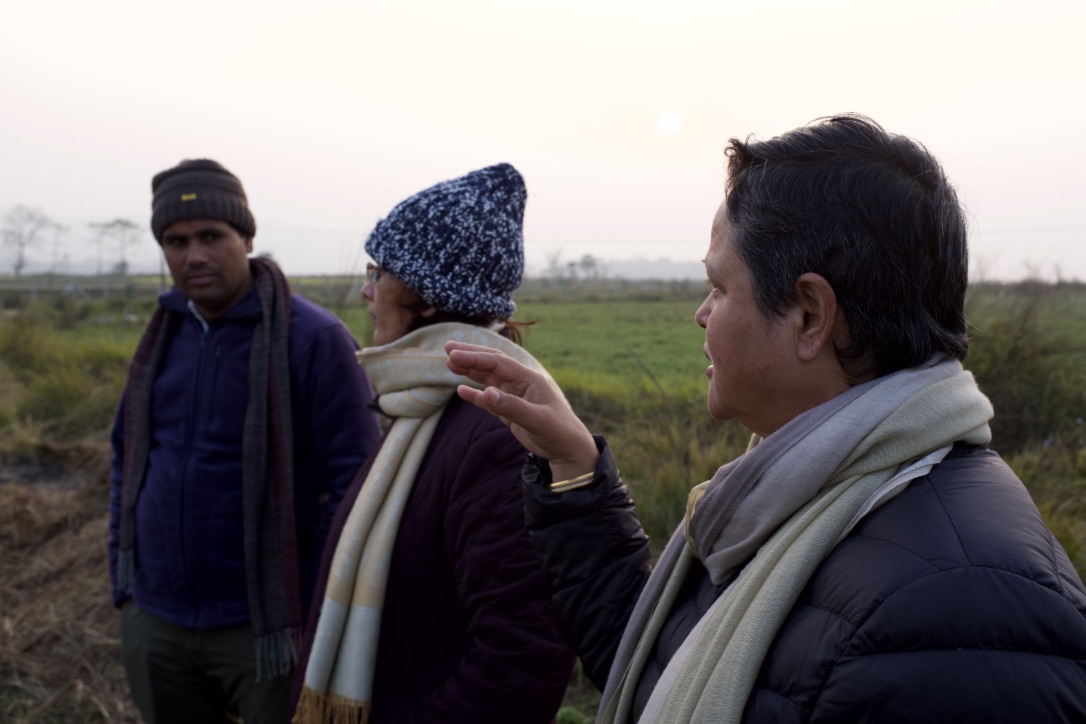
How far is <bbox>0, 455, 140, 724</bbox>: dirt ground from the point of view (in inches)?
168

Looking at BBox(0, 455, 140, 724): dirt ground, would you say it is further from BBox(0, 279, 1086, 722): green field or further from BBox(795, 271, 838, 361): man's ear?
BBox(795, 271, 838, 361): man's ear

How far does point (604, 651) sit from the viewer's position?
5.22 ft

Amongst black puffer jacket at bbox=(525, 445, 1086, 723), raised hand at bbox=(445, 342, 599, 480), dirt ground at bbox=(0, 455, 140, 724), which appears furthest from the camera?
dirt ground at bbox=(0, 455, 140, 724)

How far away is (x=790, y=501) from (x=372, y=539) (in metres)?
1.13

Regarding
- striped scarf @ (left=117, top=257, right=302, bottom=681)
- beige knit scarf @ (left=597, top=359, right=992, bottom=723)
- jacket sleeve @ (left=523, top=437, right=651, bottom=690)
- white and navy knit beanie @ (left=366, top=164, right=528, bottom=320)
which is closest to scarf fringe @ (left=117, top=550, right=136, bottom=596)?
striped scarf @ (left=117, top=257, right=302, bottom=681)

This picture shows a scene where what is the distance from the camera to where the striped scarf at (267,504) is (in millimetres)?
2645

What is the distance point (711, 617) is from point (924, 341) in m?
0.48

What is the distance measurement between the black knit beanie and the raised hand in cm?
184

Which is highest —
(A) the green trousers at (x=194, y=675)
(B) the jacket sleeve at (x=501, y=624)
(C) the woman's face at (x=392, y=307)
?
(C) the woman's face at (x=392, y=307)

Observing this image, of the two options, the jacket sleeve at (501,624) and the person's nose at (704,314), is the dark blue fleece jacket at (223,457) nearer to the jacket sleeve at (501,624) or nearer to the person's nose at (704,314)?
the jacket sleeve at (501,624)

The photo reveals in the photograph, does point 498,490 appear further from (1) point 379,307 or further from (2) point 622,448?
(2) point 622,448

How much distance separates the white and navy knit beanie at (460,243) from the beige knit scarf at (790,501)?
1.04m

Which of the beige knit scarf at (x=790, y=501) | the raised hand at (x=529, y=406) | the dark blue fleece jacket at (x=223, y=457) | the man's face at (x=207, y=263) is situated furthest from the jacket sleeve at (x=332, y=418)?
the beige knit scarf at (x=790, y=501)

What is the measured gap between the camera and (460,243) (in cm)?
207
